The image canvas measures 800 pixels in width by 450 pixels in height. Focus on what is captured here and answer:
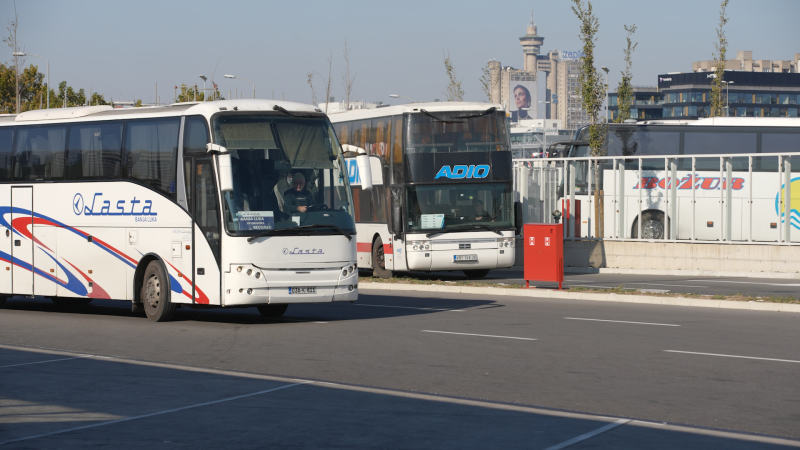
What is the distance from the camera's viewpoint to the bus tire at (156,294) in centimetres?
1535

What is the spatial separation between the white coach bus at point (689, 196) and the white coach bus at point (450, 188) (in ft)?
15.9

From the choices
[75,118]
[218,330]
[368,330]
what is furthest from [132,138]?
[368,330]

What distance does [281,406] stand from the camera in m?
8.31

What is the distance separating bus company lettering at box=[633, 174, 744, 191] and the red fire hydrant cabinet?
7.45 meters

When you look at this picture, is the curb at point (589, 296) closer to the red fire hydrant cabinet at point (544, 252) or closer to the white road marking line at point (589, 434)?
the red fire hydrant cabinet at point (544, 252)

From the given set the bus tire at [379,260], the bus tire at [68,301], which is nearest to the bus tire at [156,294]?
the bus tire at [68,301]

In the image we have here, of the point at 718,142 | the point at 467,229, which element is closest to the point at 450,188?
the point at 467,229

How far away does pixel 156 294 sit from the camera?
51.3 feet

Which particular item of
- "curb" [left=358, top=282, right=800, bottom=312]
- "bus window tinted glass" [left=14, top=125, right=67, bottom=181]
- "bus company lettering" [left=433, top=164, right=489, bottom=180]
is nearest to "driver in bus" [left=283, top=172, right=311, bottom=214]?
"bus window tinted glass" [left=14, top=125, right=67, bottom=181]

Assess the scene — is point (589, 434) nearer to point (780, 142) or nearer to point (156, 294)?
point (156, 294)

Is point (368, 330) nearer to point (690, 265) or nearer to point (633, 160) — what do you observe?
point (690, 265)

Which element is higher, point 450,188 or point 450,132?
point 450,132

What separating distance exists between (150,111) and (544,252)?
853 cm

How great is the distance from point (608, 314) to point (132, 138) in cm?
828
